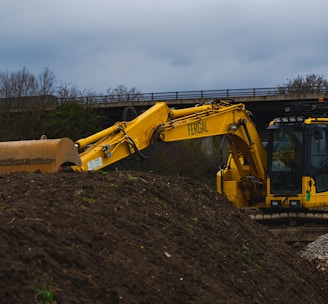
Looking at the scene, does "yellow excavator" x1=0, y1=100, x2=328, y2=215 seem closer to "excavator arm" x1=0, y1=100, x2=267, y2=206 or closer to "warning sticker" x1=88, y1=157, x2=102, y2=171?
"excavator arm" x1=0, y1=100, x2=267, y2=206

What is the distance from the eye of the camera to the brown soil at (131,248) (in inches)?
169

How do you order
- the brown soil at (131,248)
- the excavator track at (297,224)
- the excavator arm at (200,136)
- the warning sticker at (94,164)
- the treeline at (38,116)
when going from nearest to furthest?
the brown soil at (131,248) → the warning sticker at (94,164) → the excavator arm at (200,136) → the excavator track at (297,224) → the treeline at (38,116)

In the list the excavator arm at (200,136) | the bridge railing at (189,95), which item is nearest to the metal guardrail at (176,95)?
the bridge railing at (189,95)

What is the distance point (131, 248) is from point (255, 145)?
993 centimetres

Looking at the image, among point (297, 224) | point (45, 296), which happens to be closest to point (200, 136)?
point (297, 224)

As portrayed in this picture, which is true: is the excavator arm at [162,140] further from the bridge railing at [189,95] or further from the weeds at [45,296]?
the bridge railing at [189,95]

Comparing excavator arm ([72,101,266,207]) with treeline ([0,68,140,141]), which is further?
treeline ([0,68,140,141])

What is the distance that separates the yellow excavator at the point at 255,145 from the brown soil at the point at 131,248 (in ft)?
14.4

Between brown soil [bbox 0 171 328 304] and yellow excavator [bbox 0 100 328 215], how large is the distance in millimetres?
4374

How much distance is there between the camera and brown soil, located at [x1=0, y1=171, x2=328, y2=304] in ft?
14.1

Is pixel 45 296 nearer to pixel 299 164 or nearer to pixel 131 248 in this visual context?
pixel 131 248

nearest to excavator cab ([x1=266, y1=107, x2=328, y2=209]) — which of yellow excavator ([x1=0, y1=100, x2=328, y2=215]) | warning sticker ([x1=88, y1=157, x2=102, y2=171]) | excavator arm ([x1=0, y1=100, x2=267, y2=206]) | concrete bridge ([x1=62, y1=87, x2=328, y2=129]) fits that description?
yellow excavator ([x1=0, y1=100, x2=328, y2=215])

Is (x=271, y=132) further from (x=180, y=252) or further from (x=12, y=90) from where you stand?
(x=12, y=90)

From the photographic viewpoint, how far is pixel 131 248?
4.92 meters
